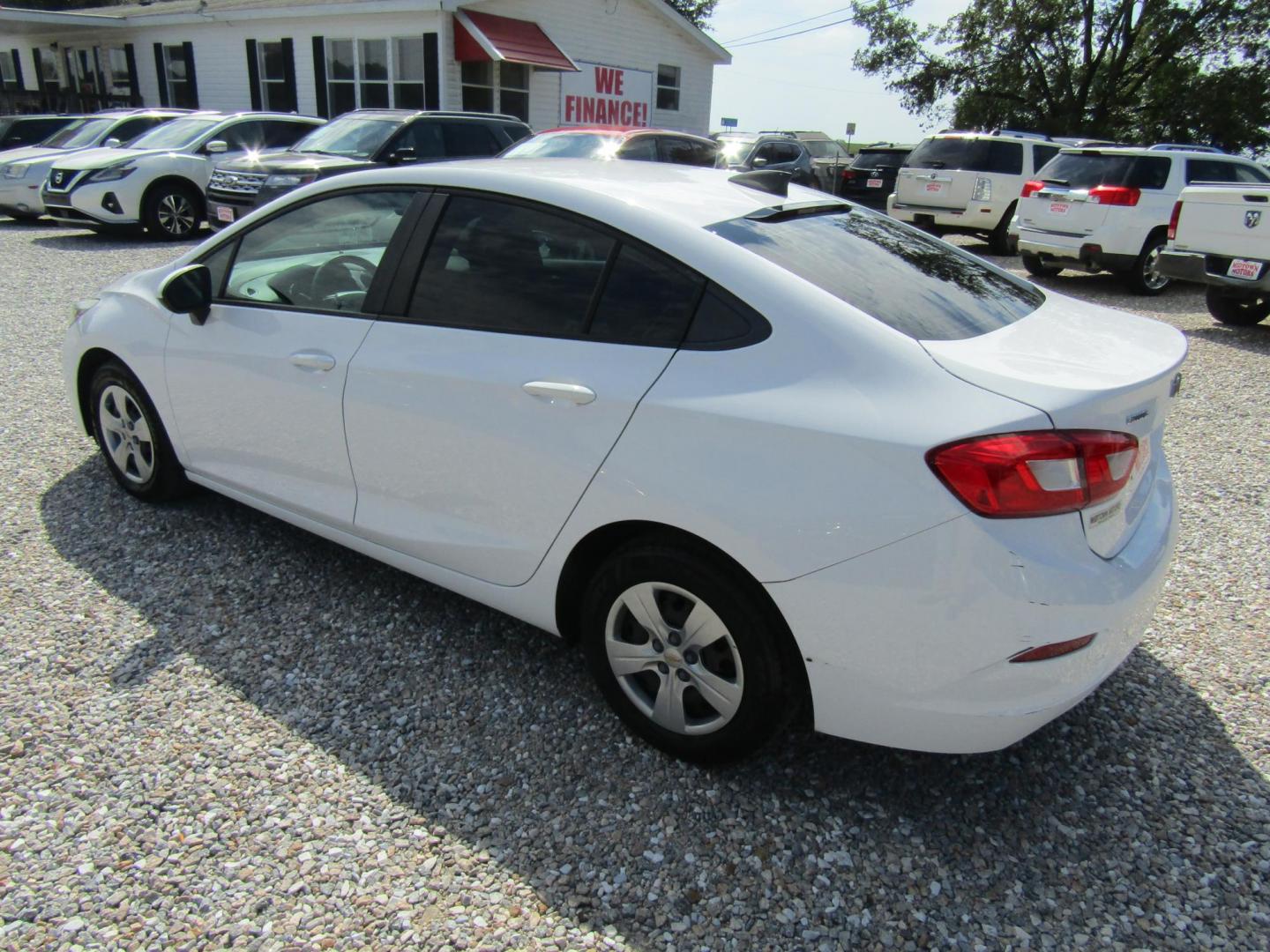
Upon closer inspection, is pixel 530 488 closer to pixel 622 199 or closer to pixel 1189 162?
pixel 622 199

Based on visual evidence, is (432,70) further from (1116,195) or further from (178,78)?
(1116,195)

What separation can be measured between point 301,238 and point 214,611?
1422 mm

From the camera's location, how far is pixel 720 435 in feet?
7.30

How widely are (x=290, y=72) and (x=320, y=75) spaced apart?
1.13 meters

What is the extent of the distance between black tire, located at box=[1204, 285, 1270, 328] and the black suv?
8.86m

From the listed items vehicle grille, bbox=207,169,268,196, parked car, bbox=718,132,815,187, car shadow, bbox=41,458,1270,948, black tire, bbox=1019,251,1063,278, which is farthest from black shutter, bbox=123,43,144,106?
car shadow, bbox=41,458,1270,948

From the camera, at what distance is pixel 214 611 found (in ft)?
10.8

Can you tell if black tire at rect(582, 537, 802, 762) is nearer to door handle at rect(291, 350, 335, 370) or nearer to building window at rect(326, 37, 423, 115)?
door handle at rect(291, 350, 335, 370)

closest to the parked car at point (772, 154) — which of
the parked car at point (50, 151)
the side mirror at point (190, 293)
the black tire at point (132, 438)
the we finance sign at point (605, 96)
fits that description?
the we finance sign at point (605, 96)

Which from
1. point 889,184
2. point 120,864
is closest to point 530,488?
point 120,864

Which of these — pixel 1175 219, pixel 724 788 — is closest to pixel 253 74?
pixel 1175 219

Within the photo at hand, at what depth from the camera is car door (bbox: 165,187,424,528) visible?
3074 mm

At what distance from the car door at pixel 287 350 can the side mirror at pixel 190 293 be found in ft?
0.13

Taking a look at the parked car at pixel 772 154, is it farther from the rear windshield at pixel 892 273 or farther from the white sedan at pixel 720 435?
the white sedan at pixel 720 435
